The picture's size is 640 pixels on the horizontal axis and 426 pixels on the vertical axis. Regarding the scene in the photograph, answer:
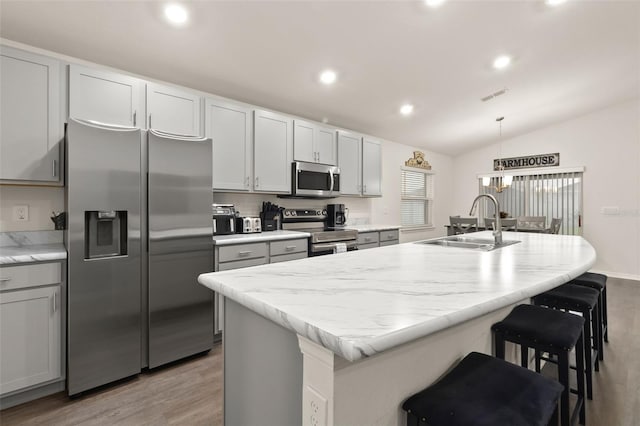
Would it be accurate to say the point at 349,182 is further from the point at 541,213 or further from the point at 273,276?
the point at 541,213

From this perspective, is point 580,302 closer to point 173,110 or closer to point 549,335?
point 549,335

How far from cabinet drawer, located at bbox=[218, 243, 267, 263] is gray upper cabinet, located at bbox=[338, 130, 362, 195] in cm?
164

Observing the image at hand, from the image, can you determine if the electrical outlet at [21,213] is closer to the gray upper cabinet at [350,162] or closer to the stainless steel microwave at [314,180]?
the stainless steel microwave at [314,180]

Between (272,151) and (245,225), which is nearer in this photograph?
(245,225)

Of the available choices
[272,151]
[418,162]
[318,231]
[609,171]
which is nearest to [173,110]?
[272,151]

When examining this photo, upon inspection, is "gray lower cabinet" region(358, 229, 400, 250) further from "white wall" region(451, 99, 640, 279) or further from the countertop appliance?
"white wall" region(451, 99, 640, 279)

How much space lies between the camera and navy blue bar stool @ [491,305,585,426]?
1.37m

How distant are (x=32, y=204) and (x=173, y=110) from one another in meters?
1.27

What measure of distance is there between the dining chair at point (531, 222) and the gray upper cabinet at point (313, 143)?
352cm

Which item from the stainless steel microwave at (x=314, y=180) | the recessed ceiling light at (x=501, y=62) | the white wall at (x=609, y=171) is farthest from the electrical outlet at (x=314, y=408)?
the white wall at (x=609, y=171)

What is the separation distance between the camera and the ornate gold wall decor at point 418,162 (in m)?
6.02

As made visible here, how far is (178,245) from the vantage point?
2426 mm

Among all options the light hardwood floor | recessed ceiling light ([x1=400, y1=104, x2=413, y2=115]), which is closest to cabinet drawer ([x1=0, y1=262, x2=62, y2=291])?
the light hardwood floor

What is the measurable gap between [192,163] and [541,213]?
6479 mm
